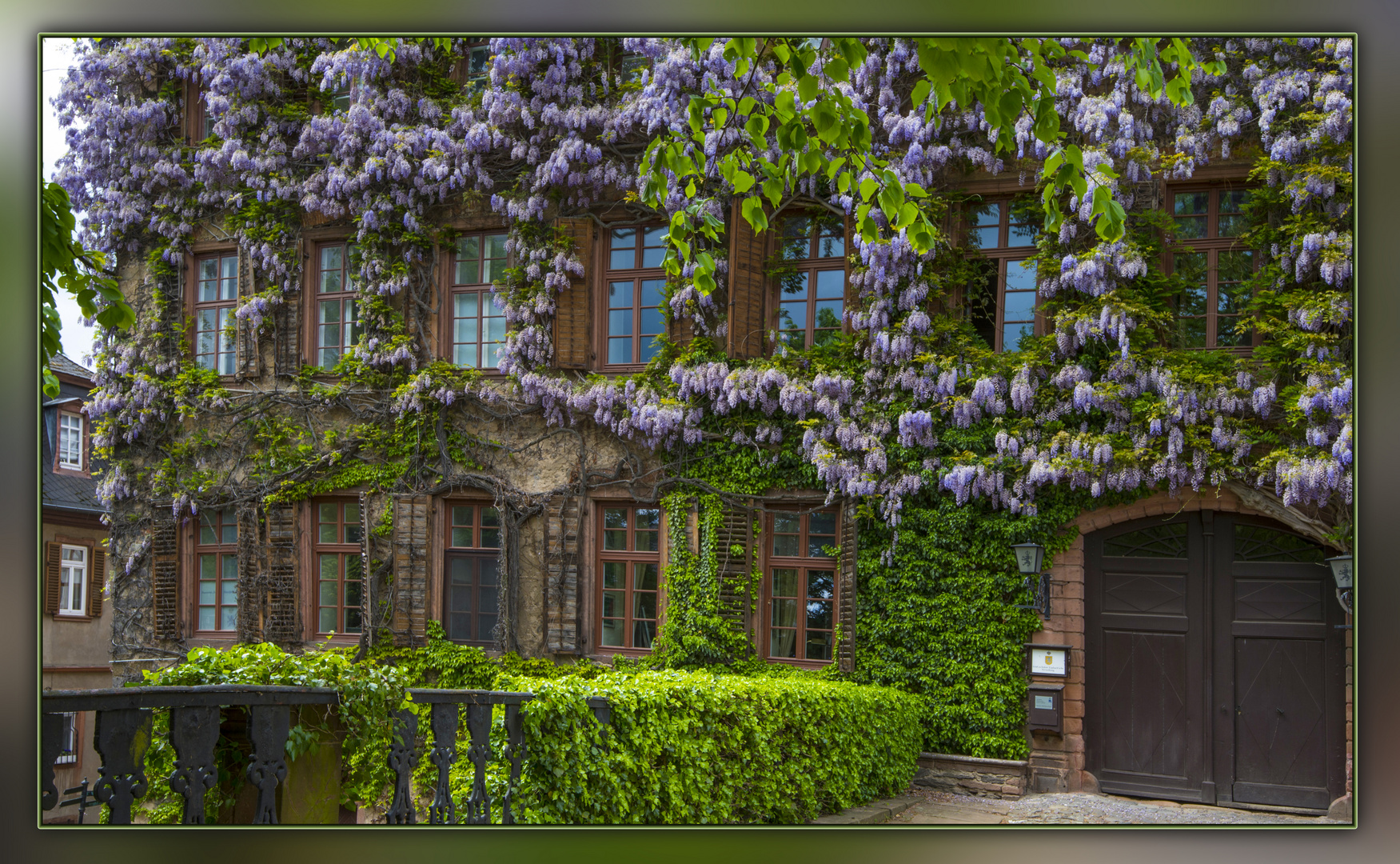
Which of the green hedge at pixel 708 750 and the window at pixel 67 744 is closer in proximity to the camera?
the window at pixel 67 744

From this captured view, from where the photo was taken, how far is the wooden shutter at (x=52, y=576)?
4251 mm

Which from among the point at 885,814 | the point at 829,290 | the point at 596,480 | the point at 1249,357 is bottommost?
the point at 885,814

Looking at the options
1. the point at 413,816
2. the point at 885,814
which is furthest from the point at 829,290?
the point at 413,816

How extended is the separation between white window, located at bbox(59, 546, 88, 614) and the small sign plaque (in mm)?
5540

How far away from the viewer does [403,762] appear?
3566 millimetres

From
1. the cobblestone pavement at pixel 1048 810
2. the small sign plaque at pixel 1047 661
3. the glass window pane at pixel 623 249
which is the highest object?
the glass window pane at pixel 623 249

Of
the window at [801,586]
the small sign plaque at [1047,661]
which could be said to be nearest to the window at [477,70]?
the window at [801,586]

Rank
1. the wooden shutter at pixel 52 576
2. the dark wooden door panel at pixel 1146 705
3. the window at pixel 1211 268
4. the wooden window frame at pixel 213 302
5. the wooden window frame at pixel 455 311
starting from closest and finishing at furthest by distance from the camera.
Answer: the wooden shutter at pixel 52 576 → the dark wooden door panel at pixel 1146 705 → the window at pixel 1211 268 → the wooden window frame at pixel 213 302 → the wooden window frame at pixel 455 311

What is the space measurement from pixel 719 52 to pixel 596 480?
10.3ft

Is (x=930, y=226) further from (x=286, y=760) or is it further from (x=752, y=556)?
(x=286, y=760)

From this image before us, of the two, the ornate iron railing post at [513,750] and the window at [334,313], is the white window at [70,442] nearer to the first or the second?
the window at [334,313]

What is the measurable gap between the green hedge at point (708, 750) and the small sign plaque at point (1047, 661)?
2.95ft

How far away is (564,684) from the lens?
413cm

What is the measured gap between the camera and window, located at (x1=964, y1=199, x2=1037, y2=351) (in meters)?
6.97
